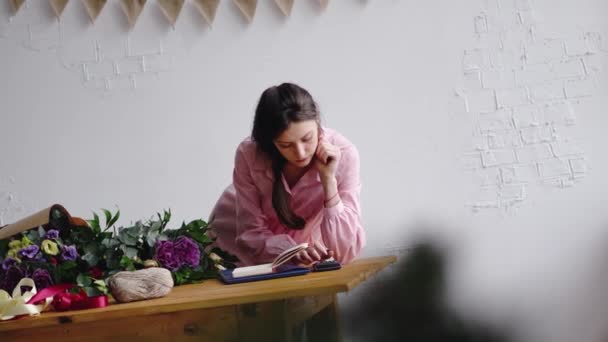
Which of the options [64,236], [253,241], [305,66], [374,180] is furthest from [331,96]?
[64,236]

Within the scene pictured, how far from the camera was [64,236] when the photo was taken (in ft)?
5.50

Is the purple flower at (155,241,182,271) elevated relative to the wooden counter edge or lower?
elevated

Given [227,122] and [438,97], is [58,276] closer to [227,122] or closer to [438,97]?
[227,122]

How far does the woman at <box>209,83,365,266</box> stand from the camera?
1977 millimetres

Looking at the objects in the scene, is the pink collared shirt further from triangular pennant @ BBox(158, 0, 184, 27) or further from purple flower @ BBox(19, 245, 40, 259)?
triangular pennant @ BBox(158, 0, 184, 27)

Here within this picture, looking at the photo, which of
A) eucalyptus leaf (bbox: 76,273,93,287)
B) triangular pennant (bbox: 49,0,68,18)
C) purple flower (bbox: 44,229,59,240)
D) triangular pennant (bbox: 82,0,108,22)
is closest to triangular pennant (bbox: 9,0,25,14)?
triangular pennant (bbox: 49,0,68,18)

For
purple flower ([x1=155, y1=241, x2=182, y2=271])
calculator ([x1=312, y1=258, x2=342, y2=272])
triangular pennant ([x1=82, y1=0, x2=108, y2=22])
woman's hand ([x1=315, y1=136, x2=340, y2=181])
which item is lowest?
calculator ([x1=312, y1=258, x2=342, y2=272])

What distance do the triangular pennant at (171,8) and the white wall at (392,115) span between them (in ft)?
0.11

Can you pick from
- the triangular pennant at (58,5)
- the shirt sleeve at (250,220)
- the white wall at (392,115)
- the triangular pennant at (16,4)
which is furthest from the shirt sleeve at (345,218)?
the triangular pennant at (16,4)

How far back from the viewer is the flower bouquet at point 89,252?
1546mm

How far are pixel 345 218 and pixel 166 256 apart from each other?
55 centimetres

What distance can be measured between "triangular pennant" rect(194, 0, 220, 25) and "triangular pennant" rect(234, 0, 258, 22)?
0.27 feet

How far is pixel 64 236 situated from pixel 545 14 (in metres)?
2.07

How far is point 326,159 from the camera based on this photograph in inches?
78.4
